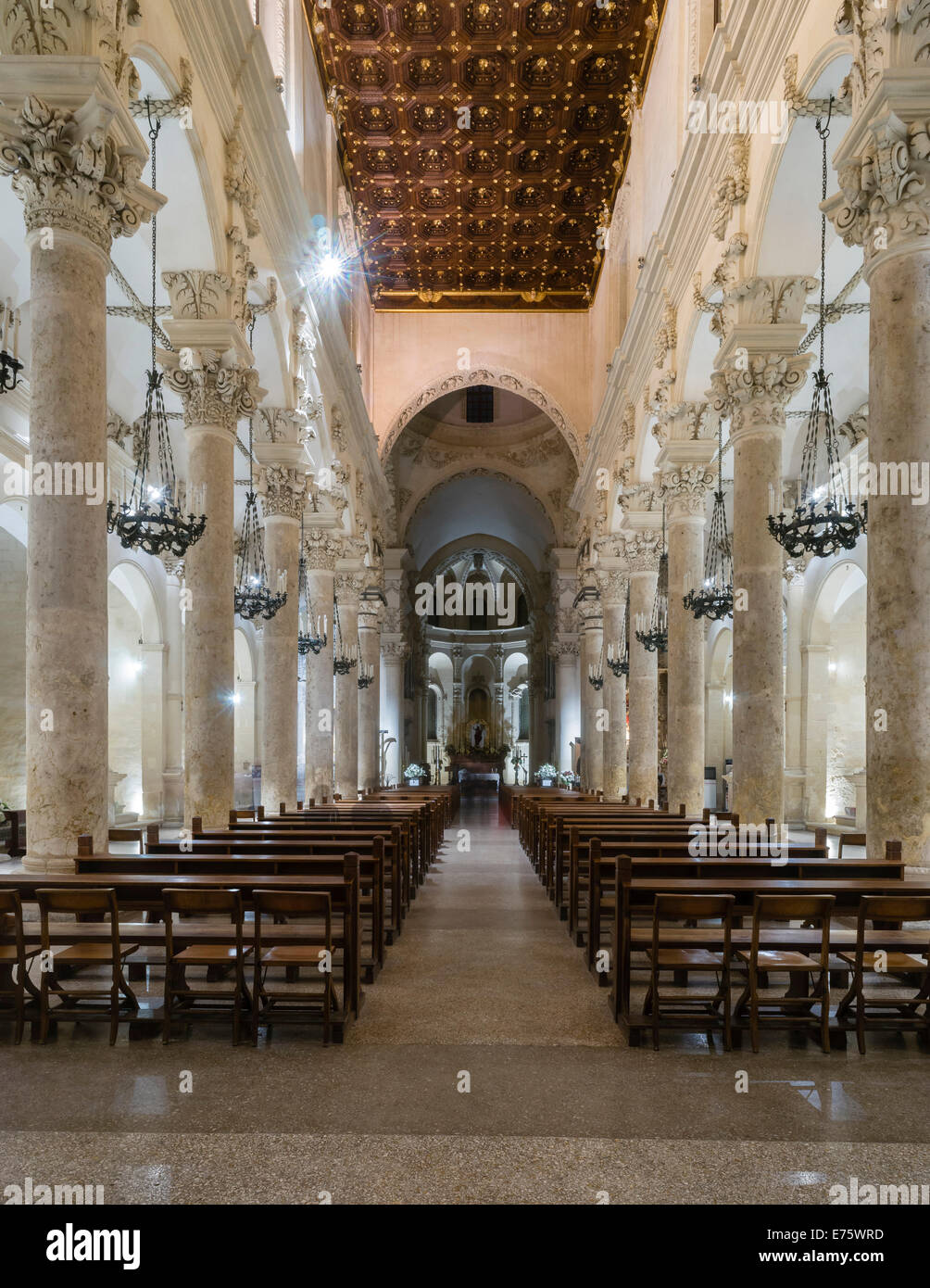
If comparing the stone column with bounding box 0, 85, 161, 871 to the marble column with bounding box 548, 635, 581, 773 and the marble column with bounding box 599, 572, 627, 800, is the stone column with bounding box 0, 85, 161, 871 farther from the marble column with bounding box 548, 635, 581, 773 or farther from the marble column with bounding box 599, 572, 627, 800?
the marble column with bounding box 548, 635, 581, 773

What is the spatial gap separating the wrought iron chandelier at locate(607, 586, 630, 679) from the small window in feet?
39.8

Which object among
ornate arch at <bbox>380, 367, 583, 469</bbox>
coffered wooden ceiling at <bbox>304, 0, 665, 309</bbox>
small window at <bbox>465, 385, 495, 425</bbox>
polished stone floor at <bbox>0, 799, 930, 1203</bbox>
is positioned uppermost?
coffered wooden ceiling at <bbox>304, 0, 665, 309</bbox>

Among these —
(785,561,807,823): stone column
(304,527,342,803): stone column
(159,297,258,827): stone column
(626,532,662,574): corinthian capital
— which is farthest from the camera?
(785,561,807,823): stone column

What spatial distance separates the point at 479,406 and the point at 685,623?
64.4ft

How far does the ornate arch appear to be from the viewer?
24609mm

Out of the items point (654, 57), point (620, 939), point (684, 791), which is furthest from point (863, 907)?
point (654, 57)

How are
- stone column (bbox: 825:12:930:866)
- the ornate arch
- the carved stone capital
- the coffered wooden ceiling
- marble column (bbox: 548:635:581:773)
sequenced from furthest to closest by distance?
1. marble column (bbox: 548:635:581:773)
2. the ornate arch
3. the carved stone capital
4. the coffered wooden ceiling
5. stone column (bbox: 825:12:930:866)

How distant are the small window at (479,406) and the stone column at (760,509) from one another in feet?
71.7

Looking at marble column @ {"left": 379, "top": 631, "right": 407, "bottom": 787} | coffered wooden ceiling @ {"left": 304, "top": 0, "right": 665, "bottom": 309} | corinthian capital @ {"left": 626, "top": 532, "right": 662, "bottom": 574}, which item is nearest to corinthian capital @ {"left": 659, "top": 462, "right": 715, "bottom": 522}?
corinthian capital @ {"left": 626, "top": 532, "right": 662, "bottom": 574}

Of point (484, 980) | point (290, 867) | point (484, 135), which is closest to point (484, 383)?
point (484, 135)

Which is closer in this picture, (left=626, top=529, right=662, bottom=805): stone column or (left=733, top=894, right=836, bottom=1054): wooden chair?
(left=733, top=894, right=836, bottom=1054): wooden chair

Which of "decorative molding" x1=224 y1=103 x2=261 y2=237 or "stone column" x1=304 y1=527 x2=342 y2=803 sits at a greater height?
"decorative molding" x1=224 y1=103 x2=261 y2=237

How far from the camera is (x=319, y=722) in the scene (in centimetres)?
1698

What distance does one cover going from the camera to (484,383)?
25141 mm
